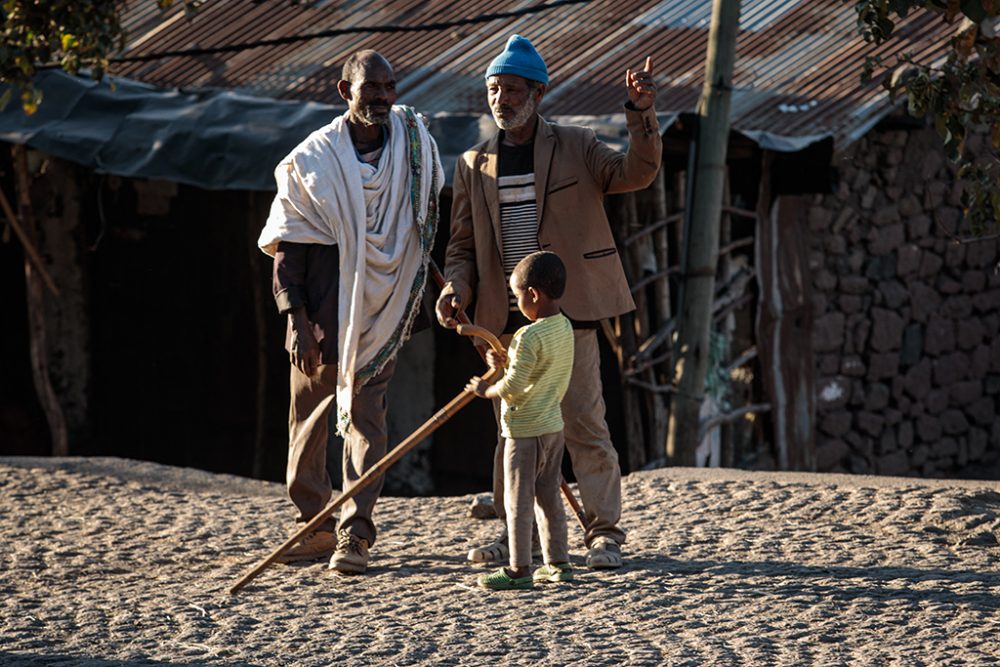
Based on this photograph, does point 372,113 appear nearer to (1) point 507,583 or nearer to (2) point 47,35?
(1) point 507,583

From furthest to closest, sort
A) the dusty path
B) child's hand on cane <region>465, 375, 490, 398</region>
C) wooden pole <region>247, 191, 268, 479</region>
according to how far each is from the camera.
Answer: wooden pole <region>247, 191, 268, 479</region> → child's hand on cane <region>465, 375, 490, 398</region> → the dusty path

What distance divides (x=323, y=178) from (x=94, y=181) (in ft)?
15.7

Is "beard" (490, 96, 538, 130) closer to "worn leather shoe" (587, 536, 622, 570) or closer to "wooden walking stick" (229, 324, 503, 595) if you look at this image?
"wooden walking stick" (229, 324, 503, 595)

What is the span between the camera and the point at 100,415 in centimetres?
1027

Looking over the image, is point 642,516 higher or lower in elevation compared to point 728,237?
lower

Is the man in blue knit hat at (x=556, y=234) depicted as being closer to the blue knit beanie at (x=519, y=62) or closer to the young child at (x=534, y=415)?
the blue knit beanie at (x=519, y=62)

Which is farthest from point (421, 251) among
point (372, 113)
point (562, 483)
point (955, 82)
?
point (955, 82)

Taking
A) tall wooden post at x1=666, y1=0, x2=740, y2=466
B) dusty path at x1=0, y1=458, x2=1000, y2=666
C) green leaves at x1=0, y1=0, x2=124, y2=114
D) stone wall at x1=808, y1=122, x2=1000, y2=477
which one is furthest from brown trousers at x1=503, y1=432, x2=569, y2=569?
stone wall at x1=808, y1=122, x2=1000, y2=477

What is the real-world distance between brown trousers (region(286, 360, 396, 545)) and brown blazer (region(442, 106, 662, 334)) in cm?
52

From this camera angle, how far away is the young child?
5.01m

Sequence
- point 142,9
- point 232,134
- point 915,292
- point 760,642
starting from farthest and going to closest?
1. point 142,9
2. point 915,292
3. point 232,134
4. point 760,642

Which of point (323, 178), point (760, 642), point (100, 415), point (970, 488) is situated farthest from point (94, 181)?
point (760, 642)

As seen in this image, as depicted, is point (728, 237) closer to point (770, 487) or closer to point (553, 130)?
point (770, 487)

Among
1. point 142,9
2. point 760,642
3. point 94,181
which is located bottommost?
point 760,642
